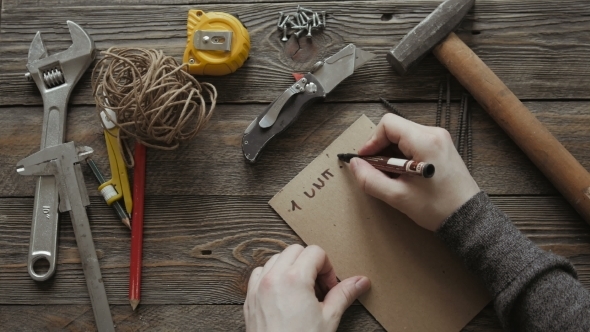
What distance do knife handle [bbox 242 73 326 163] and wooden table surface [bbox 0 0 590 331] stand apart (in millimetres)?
32

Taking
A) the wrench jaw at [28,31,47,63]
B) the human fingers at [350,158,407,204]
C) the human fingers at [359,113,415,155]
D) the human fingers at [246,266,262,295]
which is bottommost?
the human fingers at [246,266,262,295]

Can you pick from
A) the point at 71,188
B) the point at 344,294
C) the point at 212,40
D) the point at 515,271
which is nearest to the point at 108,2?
the point at 212,40

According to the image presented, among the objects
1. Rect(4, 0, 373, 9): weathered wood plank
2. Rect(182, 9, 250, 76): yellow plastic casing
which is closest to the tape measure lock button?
Rect(182, 9, 250, 76): yellow plastic casing

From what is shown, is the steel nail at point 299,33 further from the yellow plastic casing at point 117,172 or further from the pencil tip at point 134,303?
the pencil tip at point 134,303

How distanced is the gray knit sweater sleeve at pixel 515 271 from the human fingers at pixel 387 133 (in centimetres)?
16

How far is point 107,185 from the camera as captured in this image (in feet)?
3.05

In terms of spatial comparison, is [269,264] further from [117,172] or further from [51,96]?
[51,96]

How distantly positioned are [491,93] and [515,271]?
1.02ft

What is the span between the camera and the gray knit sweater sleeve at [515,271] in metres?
0.75

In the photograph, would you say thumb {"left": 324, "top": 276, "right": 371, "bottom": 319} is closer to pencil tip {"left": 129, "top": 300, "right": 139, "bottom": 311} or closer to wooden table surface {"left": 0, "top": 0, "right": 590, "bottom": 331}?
wooden table surface {"left": 0, "top": 0, "right": 590, "bottom": 331}

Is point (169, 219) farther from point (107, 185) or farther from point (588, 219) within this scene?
point (588, 219)

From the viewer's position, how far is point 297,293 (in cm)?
79

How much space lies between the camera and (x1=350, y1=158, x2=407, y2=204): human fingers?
0.82 meters

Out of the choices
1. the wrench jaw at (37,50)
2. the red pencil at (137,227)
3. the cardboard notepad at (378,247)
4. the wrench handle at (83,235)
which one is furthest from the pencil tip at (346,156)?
the wrench jaw at (37,50)
